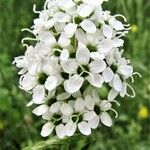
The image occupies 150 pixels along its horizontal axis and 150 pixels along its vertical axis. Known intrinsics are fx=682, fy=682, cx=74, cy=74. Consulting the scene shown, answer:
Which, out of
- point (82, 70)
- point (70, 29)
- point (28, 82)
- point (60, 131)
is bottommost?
point (60, 131)

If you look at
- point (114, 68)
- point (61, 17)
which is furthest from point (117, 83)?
point (61, 17)

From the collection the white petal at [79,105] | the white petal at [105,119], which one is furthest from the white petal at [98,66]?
the white petal at [105,119]

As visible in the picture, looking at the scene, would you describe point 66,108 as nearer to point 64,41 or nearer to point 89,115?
point 89,115

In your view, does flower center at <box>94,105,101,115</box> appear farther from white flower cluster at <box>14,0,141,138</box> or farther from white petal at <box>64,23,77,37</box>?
white petal at <box>64,23,77,37</box>

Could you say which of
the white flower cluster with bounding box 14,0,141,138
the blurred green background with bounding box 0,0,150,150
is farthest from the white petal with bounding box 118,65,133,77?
the blurred green background with bounding box 0,0,150,150

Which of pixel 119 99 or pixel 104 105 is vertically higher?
pixel 104 105

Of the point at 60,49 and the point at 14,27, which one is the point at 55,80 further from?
the point at 14,27
